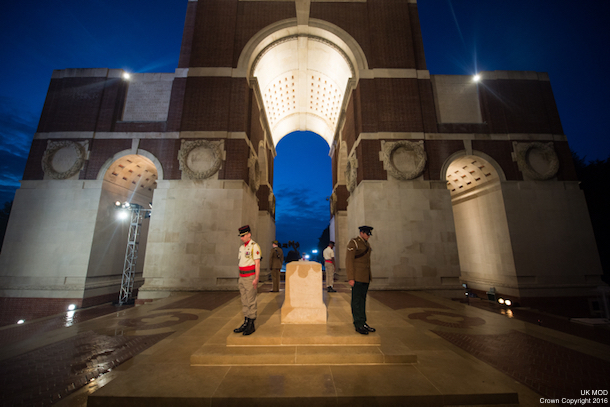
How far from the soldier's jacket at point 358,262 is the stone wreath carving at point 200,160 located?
9954 mm

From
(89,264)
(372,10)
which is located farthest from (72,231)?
(372,10)

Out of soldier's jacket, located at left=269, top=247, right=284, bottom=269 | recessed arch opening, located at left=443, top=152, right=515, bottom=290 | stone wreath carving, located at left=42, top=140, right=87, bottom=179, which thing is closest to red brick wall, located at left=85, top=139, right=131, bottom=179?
stone wreath carving, located at left=42, top=140, right=87, bottom=179

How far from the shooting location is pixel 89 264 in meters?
12.3

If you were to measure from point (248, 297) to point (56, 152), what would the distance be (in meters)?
15.8

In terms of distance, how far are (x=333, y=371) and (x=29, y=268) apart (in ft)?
53.5

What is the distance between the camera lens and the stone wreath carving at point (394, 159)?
12.6 metres

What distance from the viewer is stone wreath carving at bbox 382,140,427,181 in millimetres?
12562

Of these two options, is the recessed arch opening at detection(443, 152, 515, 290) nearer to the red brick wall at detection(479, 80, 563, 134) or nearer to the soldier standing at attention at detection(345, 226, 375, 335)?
the red brick wall at detection(479, 80, 563, 134)

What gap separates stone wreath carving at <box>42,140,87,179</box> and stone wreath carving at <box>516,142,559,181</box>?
23.5 m

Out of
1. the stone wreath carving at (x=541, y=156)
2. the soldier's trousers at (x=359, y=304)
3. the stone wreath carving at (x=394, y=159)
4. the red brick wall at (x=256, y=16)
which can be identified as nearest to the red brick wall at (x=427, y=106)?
the stone wreath carving at (x=394, y=159)

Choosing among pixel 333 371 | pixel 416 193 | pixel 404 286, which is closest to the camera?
pixel 333 371

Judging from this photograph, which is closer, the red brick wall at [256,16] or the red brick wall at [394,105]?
the red brick wall at [394,105]

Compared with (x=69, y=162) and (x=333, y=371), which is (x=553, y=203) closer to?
(x=333, y=371)

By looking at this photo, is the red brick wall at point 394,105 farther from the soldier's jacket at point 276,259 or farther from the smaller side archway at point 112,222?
the smaller side archway at point 112,222
